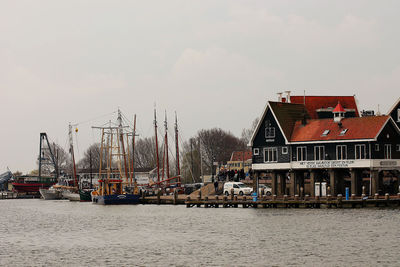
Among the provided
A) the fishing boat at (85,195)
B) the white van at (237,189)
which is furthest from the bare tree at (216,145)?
the white van at (237,189)

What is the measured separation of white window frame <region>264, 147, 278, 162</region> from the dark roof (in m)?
2.54

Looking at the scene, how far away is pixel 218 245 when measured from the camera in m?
49.1

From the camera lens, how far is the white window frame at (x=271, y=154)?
87.4m

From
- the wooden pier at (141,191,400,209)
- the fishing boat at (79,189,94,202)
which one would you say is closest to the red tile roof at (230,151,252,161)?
the fishing boat at (79,189,94,202)

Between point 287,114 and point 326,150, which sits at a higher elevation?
point 287,114

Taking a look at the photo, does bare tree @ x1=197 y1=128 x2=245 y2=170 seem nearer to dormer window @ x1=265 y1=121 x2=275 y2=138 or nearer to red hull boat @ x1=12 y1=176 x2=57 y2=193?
red hull boat @ x1=12 y1=176 x2=57 y2=193

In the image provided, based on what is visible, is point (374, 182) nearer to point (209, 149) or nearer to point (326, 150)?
point (326, 150)

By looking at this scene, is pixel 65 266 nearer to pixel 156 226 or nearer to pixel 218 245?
pixel 218 245

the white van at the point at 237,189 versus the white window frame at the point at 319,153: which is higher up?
the white window frame at the point at 319,153

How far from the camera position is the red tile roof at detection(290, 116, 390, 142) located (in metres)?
79.5

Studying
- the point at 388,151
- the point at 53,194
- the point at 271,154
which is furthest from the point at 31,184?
the point at 388,151

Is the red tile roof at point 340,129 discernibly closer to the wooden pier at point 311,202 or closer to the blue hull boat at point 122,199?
the wooden pier at point 311,202

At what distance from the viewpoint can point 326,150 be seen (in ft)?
270

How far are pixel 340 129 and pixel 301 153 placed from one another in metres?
5.51
